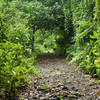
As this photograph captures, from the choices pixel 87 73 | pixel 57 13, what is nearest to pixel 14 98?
pixel 87 73

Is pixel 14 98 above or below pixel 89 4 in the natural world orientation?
below

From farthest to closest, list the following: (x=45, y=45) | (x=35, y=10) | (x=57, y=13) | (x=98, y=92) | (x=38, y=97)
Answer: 1. (x=45, y=45)
2. (x=57, y=13)
3. (x=35, y=10)
4. (x=98, y=92)
5. (x=38, y=97)

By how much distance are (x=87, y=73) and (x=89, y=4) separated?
2.74 m

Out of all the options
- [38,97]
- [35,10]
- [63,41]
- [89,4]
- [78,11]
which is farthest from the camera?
[63,41]

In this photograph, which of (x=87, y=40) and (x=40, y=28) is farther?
(x=40, y=28)

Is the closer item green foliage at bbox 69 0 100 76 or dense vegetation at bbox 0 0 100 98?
dense vegetation at bbox 0 0 100 98

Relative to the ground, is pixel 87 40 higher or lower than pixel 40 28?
lower

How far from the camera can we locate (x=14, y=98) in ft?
6.79

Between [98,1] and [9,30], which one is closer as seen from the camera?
[98,1]

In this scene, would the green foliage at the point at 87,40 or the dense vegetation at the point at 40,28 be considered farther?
the green foliage at the point at 87,40

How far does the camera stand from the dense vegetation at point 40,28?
231 cm

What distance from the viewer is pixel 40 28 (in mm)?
9305

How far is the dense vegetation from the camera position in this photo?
231 centimetres

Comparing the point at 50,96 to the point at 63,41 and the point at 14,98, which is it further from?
the point at 63,41
